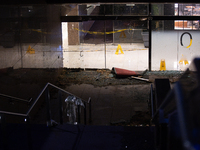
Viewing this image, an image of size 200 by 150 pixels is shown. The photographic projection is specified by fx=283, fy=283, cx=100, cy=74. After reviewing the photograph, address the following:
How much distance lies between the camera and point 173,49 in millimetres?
12367

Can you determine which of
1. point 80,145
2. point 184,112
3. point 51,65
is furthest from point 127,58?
point 184,112

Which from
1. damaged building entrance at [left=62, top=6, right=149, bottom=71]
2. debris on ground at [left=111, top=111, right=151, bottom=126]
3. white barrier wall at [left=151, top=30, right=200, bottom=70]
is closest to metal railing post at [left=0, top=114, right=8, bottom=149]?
debris on ground at [left=111, top=111, right=151, bottom=126]

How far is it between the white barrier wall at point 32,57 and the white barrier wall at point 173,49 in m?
4.15

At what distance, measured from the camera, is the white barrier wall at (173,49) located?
1221cm

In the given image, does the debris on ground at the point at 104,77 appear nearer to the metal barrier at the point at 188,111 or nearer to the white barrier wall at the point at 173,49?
the white barrier wall at the point at 173,49

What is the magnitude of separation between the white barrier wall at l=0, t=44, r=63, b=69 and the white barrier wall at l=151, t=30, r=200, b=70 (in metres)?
4.15

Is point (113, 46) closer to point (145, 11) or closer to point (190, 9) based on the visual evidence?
point (145, 11)

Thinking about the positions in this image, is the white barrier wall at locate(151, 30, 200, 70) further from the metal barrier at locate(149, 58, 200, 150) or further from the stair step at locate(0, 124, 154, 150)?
the metal barrier at locate(149, 58, 200, 150)

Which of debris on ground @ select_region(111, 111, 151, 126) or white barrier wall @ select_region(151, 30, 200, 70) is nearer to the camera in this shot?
debris on ground @ select_region(111, 111, 151, 126)

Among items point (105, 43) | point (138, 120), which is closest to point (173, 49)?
point (105, 43)

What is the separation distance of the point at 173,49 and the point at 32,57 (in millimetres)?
6803

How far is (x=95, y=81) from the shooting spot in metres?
11.1

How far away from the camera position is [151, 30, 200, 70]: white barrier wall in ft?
40.1

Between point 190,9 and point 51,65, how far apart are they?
6.15m
